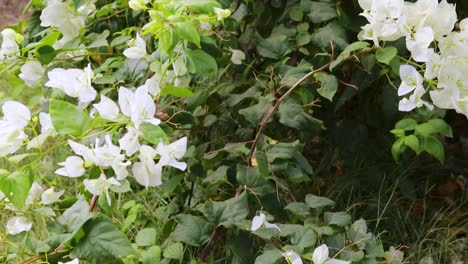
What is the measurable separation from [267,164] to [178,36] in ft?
1.28

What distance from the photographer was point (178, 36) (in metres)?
1.21

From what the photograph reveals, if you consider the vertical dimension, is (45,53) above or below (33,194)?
above

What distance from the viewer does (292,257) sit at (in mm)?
1311

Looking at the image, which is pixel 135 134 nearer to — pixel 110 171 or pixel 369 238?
pixel 110 171

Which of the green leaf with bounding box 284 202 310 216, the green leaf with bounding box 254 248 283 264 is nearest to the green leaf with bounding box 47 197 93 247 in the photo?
the green leaf with bounding box 254 248 283 264

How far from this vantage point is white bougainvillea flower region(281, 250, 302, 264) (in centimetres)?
130

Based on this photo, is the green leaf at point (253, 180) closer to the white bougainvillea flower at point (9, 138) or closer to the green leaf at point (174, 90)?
the green leaf at point (174, 90)

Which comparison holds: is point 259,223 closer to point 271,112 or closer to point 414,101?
point 271,112

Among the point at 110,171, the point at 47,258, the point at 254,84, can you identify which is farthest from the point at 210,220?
the point at 254,84

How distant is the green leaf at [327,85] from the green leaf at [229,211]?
0.29 metres

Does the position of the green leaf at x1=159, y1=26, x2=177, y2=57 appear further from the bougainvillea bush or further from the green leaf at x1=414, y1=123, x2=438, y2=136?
the green leaf at x1=414, y1=123, x2=438, y2=136

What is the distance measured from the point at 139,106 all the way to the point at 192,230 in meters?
0.38

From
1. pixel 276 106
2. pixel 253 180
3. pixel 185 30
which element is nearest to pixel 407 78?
pixel 276 106

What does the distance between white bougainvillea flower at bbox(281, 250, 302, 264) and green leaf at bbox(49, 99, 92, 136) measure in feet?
1.49
